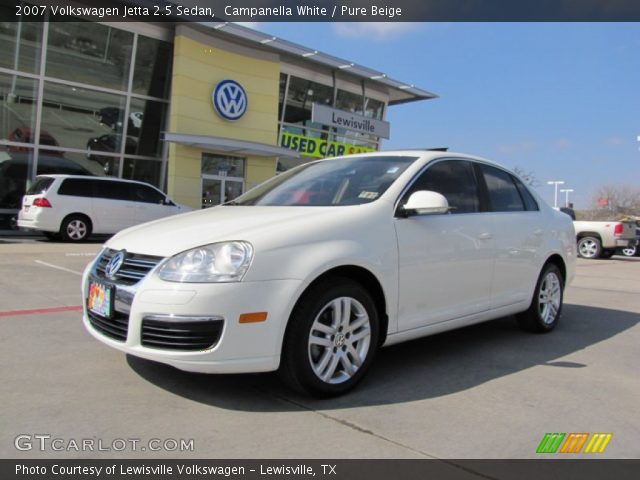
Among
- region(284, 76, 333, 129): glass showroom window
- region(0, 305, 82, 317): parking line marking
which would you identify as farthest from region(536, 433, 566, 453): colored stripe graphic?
region(284, 76, 333, 129): glass showroom window

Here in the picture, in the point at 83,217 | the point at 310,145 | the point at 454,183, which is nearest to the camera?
the point at 454,183

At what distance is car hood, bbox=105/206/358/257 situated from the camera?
3.20m

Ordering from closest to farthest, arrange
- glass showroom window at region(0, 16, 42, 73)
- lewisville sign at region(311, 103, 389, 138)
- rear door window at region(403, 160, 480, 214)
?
rear door window at region(403, 160, 480, 214) → glass showroom window at region(0, 16, 42, 73) → lewisville sign at region(311, 103, 389, 138)

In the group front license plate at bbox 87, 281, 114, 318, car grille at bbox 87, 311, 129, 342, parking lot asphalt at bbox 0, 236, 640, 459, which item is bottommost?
parking lot asphalt at bbox 0, 236, 640, 459

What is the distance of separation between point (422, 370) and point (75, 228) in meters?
12.0

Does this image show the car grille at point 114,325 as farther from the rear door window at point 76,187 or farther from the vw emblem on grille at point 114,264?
the rear door window at point 76,187

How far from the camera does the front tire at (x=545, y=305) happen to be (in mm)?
5215

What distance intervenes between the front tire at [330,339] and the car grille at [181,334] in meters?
0.44

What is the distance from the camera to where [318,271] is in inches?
127

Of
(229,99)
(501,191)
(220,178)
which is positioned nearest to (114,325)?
(501,191)

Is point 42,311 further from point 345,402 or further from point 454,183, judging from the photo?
point 454,183

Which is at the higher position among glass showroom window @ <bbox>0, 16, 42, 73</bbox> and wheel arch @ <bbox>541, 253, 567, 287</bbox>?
glass showroom window @ <bbox>0, 16, 42, 73</bbox>

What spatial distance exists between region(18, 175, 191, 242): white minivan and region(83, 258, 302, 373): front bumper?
37.6 feet

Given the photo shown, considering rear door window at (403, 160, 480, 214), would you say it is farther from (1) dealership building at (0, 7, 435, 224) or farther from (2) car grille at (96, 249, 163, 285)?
(1) dealership building at (0, 7, 435, 224)
